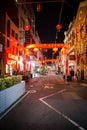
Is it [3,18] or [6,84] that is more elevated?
[3,18]

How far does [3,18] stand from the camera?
119 ft

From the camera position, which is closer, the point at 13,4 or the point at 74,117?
the point at 74,117

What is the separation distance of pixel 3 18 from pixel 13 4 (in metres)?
3.30

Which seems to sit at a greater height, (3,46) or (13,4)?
(13,4)

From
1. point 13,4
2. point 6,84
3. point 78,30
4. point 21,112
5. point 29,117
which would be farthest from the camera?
point 78,30

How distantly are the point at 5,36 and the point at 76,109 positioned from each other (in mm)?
26489

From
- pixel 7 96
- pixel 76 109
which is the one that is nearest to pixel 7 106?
pixel 7 96

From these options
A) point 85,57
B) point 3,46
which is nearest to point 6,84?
point 3,46

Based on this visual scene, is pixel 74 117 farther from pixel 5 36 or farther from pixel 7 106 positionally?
pixel 5 36

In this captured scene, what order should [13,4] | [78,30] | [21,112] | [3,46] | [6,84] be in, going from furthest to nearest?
1. [78,30]
2. [13,4]
3. [3,46]
4. [6,84]
5. [21,112]

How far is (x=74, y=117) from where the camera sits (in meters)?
9.70

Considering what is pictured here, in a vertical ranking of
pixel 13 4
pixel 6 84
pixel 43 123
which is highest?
pixel 13 4

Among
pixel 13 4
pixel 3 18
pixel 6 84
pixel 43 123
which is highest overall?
pixel 13 4

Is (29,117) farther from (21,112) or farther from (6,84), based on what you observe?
(6,84)
